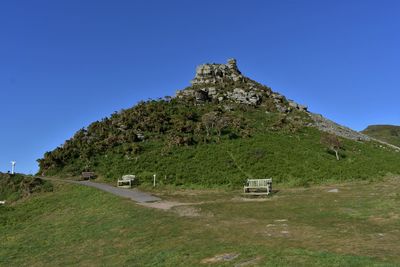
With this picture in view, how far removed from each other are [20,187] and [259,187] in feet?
73.3

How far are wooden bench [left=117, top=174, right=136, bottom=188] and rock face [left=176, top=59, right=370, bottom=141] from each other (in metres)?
29.2

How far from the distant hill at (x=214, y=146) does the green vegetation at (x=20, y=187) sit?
17.0 feet

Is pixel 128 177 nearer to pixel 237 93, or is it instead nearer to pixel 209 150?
pixel 209 150

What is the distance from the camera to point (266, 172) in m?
39.7

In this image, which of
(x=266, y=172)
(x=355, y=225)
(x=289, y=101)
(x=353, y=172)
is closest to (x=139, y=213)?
(x=355, y=225)

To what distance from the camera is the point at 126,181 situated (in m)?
37.3

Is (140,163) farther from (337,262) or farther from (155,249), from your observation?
(337,262)

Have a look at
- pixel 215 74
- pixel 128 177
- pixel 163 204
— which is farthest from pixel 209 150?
pixel 215 74

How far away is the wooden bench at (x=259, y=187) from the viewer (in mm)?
30781

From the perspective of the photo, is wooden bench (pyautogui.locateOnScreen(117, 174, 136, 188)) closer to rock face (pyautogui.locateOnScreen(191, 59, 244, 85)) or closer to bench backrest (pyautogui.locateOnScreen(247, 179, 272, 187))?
bench backrest (pyautogui.locateOnScreen(247, 179, 272, 187))

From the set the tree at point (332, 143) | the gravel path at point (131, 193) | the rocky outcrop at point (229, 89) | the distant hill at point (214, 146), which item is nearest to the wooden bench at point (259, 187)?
the distant hill at point (214, 146)

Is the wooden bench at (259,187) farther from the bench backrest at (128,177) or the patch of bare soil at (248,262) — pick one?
the patch of bare soil at (248,262)

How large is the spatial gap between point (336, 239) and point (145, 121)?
41.8 m

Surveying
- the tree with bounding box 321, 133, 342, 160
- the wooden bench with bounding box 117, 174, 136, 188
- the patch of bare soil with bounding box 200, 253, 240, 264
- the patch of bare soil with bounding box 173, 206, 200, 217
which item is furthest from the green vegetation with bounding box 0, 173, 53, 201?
the tree with bounding box 321, 133, 342, 160
